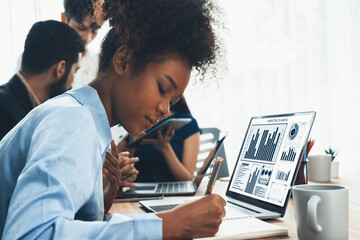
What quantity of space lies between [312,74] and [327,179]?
1944 mm

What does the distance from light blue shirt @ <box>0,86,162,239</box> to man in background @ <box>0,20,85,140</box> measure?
1.18 meters

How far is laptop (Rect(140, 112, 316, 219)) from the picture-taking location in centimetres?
87

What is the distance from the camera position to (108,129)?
0.76m

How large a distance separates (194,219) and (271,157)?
0.42 metres

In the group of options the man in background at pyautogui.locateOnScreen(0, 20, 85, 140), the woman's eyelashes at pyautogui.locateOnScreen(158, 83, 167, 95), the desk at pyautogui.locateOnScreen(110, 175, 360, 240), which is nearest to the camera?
the desk at pyautogui.locateOnScreen(110, 175, 360, 240)

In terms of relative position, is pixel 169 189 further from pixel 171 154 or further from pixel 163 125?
pixel 171 154

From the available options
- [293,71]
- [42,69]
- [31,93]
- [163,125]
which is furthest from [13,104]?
[293,71]

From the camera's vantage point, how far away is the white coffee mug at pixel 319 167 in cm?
137

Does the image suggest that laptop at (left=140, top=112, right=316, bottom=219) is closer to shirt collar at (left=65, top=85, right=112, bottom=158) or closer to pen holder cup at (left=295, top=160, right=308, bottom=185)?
pen holder cup at (left=295, top=160, right=308, bottom=185)

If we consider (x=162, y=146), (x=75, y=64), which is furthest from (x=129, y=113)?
(x=75, y=64)

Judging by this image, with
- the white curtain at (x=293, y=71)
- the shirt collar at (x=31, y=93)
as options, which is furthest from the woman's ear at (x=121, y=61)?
the white curtain at (x=293, y=71)

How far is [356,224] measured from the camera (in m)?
0.75

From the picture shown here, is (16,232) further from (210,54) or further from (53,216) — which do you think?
(210,54)

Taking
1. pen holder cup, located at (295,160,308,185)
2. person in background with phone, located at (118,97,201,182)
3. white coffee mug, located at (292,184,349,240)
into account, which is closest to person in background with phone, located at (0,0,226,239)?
white coffee mug, located at (292,184,349,240)
